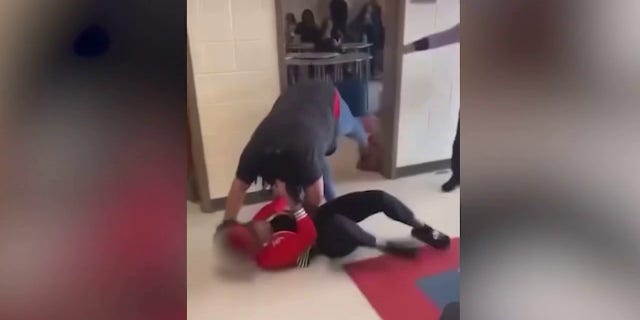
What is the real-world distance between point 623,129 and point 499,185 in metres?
0.21

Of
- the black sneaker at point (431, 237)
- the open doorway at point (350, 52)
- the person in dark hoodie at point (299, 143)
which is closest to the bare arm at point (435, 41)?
the open doorway at point (350, 52)

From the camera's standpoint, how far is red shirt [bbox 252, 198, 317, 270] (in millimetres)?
774

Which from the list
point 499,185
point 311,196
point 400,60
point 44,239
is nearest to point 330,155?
point 311,196

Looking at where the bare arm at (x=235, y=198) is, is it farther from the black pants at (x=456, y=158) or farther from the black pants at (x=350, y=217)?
the black pants at (x=456, y=158)

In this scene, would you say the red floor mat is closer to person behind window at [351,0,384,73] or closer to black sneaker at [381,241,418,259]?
black sneaker at [381,241,418,259]

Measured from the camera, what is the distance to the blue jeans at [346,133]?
773 millimetres

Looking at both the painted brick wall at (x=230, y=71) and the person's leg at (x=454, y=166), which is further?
the person's leg at (x=454, y=166)

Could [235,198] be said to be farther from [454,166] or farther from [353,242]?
[454,166]

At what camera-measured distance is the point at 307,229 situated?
0.78 meters

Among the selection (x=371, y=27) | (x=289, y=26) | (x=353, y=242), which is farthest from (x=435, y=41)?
(x=353, y=242)

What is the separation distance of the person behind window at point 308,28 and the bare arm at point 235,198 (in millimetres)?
216

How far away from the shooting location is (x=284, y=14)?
726 millimetres

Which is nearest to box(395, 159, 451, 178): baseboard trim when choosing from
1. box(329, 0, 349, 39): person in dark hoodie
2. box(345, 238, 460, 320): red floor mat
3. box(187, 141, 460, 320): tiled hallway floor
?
box(187, 141, 460, 320): tiled hallway floor

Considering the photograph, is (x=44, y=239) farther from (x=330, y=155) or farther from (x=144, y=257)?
(x=330, y=155)
